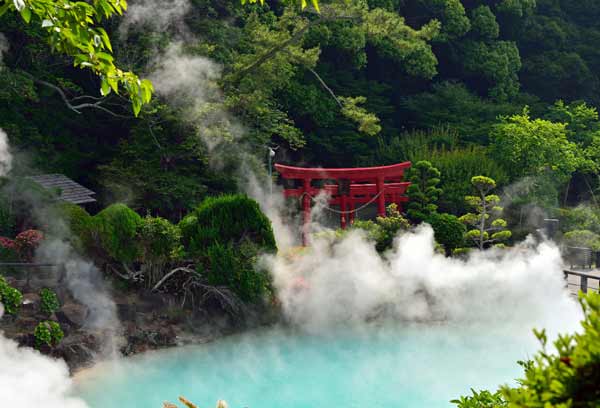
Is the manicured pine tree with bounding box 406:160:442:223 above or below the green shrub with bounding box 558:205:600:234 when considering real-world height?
below

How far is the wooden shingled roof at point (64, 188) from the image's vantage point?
15297 mm

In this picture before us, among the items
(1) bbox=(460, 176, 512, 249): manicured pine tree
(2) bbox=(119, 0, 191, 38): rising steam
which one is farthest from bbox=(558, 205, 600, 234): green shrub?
(2) bbox=(119, 0, 191, 38): rising steam

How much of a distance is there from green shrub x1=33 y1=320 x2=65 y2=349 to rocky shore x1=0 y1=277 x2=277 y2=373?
116 mm

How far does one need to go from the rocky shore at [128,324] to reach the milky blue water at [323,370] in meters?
0.36

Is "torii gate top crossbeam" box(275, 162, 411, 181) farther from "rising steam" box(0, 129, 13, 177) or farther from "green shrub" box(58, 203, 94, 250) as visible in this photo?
"rising steam" box(0, 129, 13, 177)

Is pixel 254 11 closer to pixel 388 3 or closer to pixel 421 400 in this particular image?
pixel 388 3

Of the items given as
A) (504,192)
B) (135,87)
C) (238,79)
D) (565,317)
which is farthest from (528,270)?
(135,87)

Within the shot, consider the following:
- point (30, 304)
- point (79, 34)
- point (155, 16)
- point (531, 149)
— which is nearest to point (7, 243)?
point (30, 304)

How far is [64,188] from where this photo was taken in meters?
15.8

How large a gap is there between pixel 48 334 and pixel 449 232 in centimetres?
962

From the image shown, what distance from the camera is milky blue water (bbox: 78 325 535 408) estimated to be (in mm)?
11023

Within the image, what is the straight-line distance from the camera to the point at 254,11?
2009cm

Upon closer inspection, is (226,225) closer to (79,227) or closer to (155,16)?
(79,227)

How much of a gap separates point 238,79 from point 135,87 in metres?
14.0
